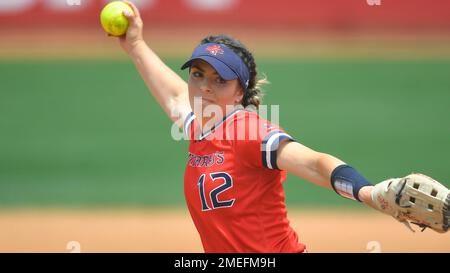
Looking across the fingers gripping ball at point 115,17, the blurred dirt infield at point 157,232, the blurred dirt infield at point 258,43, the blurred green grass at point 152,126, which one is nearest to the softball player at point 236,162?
the fingers gripping ball at point 115,17

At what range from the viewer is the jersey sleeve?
2387mm

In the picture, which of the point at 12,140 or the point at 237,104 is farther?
the point at 12,140

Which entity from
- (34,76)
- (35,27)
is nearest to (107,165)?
(34,76)

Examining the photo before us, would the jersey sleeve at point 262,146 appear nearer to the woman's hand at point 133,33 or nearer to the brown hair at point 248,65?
the brown hair at point 248,65

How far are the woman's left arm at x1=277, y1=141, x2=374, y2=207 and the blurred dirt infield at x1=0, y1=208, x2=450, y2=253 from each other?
3.48 metres

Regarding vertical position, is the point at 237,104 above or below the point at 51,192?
below

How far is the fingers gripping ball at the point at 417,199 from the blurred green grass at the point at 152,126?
5.48 meters

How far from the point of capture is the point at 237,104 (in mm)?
2795

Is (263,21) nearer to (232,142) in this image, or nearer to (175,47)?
(175,47)

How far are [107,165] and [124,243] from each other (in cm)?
306

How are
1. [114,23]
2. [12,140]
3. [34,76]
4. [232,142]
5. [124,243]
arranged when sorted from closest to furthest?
1. [232,142]
2. [114,23]
3. [124,243]
4. [12,140]
5. [34,76]

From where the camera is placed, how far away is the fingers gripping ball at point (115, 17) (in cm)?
323

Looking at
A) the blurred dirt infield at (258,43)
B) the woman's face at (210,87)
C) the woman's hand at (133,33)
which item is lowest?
the woman's face at (210,87)

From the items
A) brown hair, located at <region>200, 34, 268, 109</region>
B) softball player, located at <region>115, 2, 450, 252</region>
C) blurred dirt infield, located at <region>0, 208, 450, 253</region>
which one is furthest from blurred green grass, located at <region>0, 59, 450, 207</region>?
softball player, located at <region>115, 2, 450, 252</region>
